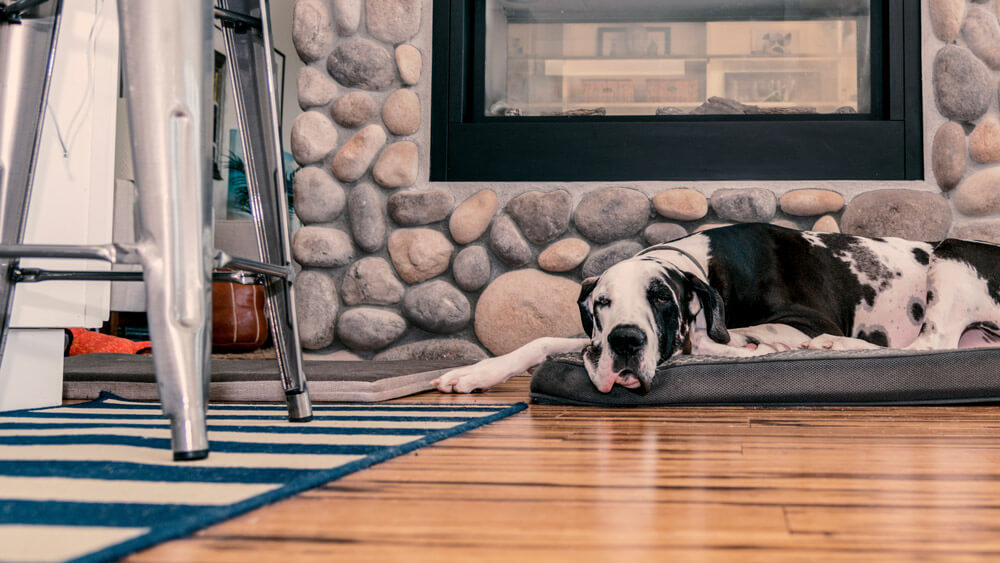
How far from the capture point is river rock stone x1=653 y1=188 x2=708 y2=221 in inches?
105

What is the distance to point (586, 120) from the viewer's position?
2.79m

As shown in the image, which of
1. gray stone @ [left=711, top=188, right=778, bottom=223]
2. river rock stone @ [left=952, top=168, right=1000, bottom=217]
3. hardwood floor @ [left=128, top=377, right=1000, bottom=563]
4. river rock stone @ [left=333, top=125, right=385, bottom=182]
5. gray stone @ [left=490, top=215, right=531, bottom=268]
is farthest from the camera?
river rock stone @ [left=333, top=125, right=385, bottom=182]

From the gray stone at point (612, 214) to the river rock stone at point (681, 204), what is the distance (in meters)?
0.05

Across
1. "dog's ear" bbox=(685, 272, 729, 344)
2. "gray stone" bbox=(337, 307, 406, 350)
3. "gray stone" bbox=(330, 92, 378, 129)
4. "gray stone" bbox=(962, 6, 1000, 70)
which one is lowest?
"gray stone" bbox=(337, 307, 406, 350)

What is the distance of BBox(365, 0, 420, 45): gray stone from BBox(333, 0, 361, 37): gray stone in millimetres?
45

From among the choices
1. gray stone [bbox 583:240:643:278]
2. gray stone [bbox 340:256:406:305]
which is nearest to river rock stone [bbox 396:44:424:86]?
gray stone [bbox 340:256:406:305]

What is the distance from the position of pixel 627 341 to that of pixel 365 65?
1.69m

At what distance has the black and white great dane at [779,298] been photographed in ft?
5.67

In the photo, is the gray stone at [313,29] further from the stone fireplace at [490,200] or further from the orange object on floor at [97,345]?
the orange object on floor at [97,345]

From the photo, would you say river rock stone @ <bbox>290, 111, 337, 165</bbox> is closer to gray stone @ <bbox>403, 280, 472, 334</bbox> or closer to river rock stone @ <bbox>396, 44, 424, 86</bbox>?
river rock stone @ <bbox>396, 44, 424, 86</bbox>

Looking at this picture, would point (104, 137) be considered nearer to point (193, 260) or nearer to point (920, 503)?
point (193, 260)

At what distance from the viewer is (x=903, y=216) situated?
2.56 m

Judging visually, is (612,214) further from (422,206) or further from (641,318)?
(641,318)

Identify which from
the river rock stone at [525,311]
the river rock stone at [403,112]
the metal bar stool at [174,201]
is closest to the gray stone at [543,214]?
the river rock stone at [525,311]
